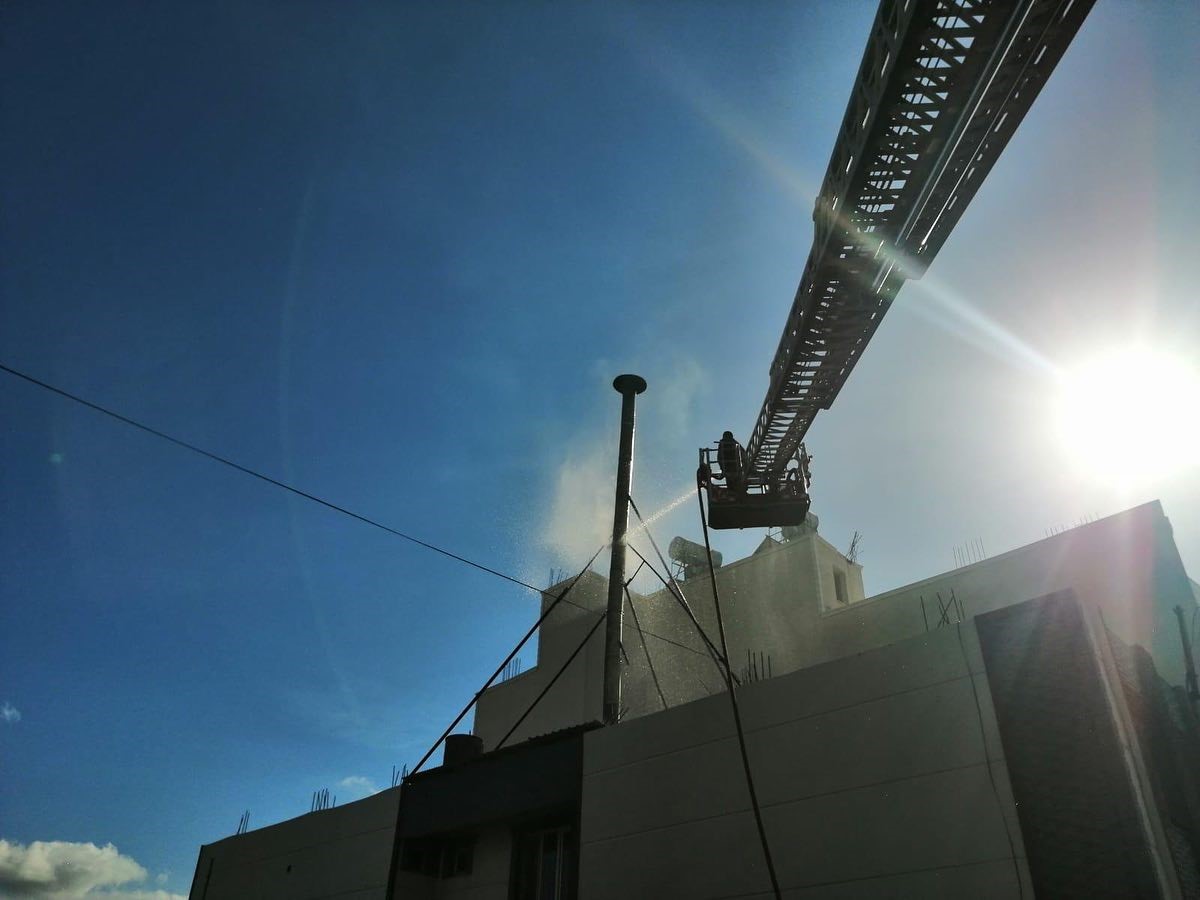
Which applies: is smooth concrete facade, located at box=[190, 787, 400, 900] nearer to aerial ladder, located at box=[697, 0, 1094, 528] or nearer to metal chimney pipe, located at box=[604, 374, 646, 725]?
metal chimney pipe, located at box=[604, 374, 646, 725]

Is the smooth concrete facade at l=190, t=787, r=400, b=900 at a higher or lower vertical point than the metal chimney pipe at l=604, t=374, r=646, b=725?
lower

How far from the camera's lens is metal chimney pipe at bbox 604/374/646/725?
17.0m

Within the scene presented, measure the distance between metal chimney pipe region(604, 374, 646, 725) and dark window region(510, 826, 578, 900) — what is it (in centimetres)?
230

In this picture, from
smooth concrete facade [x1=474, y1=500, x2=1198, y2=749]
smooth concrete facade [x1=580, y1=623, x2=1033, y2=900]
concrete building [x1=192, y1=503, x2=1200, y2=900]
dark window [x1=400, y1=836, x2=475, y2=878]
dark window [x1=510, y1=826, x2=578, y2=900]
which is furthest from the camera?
smooth concrete facade [x1=474, y1=500, x2=1198, y2=749]

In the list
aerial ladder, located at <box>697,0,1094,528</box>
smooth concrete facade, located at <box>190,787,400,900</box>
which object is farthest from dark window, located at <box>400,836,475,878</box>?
aerial ladder, located at <box>697,0,1094,528</box>

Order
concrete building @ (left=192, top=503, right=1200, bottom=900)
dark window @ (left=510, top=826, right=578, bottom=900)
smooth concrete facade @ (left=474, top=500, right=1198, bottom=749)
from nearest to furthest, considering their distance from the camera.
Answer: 1. concrete building @ (left=192, top=503, right=1200, bottom=900)
2. dark window @ (left=510, top=826, right=578, bottom=900)
3. smooth concrete facade @ (left=474, top=500, right=1198, bottom=749)

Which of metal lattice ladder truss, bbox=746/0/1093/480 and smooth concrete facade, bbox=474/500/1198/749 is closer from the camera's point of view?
metal lattice ladder truss, bbox=746/0/1093/480

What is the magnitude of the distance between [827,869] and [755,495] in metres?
9.09

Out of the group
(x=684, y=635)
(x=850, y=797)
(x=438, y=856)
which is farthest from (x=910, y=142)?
(x=684, y=635)

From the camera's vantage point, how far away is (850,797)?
1056 centimetres

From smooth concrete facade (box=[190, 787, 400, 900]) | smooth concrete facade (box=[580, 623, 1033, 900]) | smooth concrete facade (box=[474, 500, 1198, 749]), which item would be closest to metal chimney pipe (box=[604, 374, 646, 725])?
smooth concrete facade (box=[474, 500, 1198, 749])

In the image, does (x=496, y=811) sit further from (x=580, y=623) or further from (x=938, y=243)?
(x=580, y=623)

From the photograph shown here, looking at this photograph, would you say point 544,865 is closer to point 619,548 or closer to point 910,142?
point 619,548

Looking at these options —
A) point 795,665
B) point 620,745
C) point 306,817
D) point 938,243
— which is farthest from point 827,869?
point 795,665
